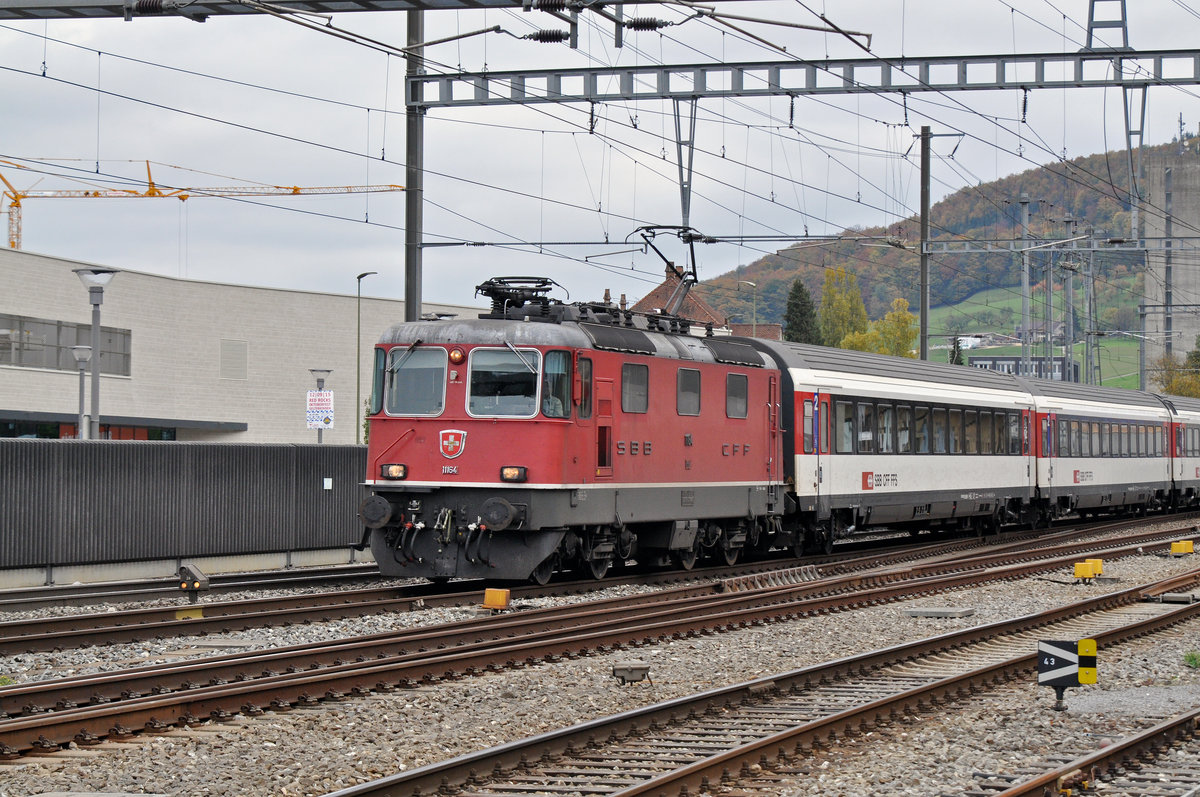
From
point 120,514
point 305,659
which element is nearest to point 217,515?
point 120,514

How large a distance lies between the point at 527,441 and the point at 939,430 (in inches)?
515

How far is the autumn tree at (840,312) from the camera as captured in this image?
109 metres

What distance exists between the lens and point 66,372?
52.4m

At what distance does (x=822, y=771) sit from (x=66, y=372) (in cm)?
4888

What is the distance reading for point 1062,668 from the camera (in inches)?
412

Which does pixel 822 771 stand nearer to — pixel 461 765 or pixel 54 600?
pixel 461 765

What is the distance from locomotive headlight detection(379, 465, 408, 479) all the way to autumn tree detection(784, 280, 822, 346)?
86.5 m

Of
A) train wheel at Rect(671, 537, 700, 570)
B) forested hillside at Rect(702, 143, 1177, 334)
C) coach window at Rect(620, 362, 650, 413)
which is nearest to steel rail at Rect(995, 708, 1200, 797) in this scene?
coach window at Rect(620, 362, 650, 413)

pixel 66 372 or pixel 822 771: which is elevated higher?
pixel 66 372

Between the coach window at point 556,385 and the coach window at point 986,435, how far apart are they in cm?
1494

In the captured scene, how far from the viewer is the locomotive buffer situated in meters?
10.5

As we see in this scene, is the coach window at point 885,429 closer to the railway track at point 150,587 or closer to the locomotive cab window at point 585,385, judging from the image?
the locomotive cab window at point 585,385

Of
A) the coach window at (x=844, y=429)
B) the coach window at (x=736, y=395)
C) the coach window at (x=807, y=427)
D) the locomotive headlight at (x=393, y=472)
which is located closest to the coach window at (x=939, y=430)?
the coach window at (x=844, y=429)

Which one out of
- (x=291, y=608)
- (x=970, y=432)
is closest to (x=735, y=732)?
(x=291, y=608)
